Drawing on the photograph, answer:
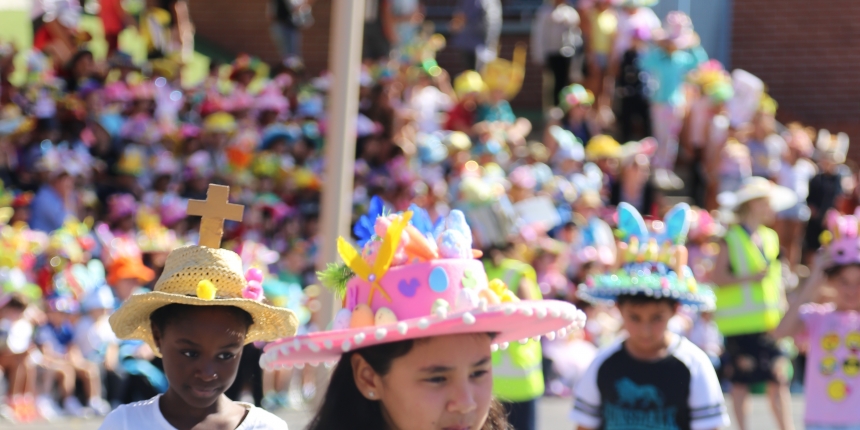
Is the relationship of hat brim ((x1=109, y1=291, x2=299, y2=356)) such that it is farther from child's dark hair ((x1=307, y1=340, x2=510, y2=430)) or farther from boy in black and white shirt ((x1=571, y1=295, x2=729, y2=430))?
boy in black and white shirt ((x1=571, y1=295, x2=729, y2=430))

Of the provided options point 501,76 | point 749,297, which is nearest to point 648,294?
point 749,297

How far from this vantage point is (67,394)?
8.59 metres

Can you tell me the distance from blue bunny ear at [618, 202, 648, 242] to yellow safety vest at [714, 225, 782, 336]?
326cm

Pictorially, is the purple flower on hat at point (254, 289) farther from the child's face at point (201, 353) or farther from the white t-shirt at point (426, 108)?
the white t-shirt at point (426, 108)

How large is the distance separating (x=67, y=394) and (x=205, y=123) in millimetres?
4662

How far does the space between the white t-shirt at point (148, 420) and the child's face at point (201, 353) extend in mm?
91

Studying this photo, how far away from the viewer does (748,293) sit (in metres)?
8.36

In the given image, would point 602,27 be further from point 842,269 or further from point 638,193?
point 842,269

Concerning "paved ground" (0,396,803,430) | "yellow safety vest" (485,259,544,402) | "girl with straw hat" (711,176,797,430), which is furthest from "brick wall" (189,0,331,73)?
"yellow safety vest" (485,259,544,402)

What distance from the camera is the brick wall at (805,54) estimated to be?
1656cm

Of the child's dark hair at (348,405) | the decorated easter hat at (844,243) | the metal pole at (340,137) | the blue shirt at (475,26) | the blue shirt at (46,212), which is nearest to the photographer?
the child's dark hair at (348,405)

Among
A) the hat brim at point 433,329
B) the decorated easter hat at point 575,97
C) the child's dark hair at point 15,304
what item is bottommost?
the hat brim at point 433,329

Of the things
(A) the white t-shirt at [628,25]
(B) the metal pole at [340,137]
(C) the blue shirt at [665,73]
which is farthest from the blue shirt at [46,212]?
(A) the white t-shirt at [628,25]

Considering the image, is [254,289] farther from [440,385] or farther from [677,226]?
[677,226]
